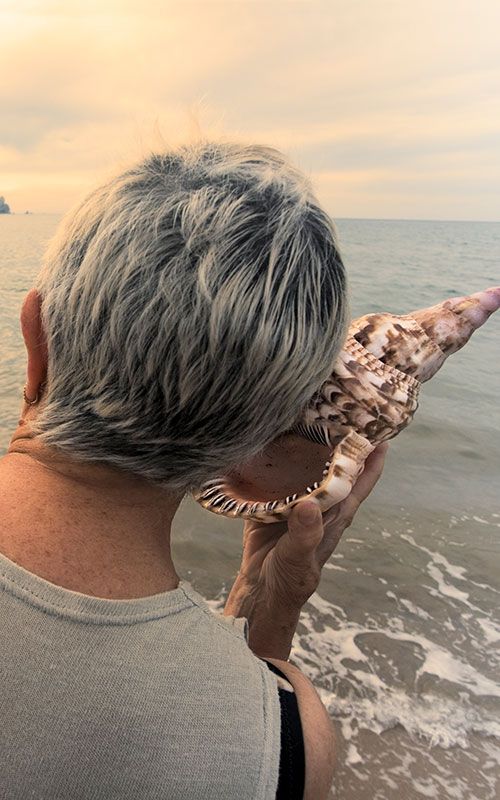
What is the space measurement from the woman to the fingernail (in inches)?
20.0

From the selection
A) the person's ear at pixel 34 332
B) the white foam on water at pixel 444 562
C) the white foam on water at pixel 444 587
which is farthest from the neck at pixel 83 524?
the white foam on water at pixel 444 562

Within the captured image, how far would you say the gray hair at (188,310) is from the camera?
→ 106 cm

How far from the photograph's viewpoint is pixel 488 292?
9.48 ft

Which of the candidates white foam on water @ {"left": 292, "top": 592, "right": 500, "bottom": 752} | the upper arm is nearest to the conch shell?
the upper arm

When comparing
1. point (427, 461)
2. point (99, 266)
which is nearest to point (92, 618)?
point (99, 266)

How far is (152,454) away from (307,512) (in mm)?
681

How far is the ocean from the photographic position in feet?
9.08

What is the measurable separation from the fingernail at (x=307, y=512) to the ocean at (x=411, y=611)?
733 millimetres

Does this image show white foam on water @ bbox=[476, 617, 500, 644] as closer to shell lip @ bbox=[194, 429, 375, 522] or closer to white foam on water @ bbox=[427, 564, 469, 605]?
white foam on water @ bbox=[427, 564, 469, 605]

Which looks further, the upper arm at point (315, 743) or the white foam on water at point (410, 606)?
the white foam on water at point (410, 606)

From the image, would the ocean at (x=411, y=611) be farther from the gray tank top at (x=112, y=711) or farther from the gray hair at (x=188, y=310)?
the gray tank top at (x=112, y=711)

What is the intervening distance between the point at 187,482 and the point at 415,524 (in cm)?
384

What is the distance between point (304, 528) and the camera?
1799 millimetres

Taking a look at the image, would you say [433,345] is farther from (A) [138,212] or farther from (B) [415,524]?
(B) [415,524]
